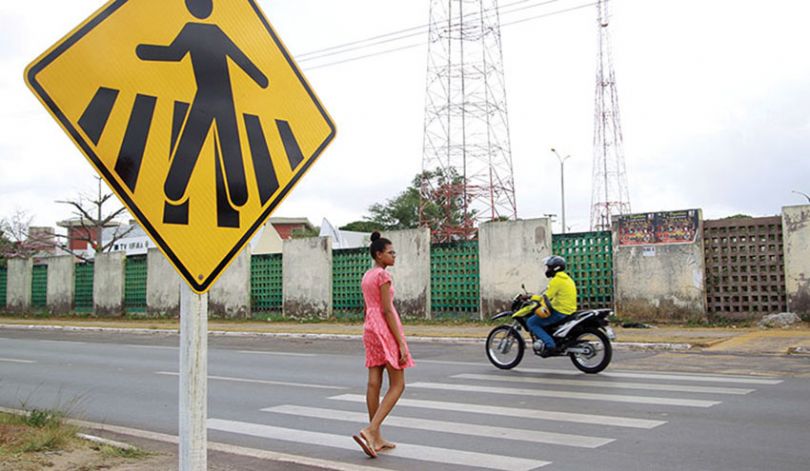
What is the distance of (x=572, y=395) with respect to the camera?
9398 mm

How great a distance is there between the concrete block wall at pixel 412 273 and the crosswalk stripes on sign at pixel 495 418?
478 inches

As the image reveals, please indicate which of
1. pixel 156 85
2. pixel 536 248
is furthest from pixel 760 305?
pixel 156 85

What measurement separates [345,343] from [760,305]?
9.76 metres

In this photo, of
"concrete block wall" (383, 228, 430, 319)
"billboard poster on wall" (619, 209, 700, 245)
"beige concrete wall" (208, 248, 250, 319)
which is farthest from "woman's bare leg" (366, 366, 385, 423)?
"beige concrete wall" (208, 248, 250, 319)

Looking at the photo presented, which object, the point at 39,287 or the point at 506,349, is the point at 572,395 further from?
the point at 39,287

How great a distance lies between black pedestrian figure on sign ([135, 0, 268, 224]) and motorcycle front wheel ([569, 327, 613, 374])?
9.17m

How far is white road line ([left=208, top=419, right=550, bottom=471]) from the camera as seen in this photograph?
20.4ft

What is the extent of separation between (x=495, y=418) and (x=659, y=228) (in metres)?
12.5

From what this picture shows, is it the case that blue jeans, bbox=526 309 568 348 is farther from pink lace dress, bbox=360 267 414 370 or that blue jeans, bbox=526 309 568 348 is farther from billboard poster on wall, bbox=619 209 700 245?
billboard poster on wall, bbox=619 209 700 245

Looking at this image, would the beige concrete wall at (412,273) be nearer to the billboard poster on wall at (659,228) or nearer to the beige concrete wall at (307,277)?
the beige concrete wall at (307,277)

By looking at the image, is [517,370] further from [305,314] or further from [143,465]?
[305,314]

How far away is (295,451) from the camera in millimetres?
6961

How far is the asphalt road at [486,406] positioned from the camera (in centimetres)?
650

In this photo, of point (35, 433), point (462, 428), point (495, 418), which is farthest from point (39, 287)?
point (462, 428)
